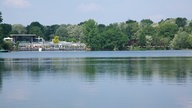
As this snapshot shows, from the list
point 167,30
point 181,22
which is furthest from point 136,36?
point 181,22

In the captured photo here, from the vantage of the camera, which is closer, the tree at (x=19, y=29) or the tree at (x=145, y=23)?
the tree at (x=145, y=23)

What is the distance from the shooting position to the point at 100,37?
509 ft

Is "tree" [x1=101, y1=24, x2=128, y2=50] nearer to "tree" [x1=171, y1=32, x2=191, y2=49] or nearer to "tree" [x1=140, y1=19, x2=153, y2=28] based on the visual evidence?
"tree" [x1=140, y1=19, x2=153, y2=28]

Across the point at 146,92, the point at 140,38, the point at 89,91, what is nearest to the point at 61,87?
the point at 89,91

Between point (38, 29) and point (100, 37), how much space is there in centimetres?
4648

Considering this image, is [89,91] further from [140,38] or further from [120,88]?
[140,38]

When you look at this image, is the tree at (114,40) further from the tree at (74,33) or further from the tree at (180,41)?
the tree at (74,33)

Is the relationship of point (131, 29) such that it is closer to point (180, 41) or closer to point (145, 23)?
point (145, 23)

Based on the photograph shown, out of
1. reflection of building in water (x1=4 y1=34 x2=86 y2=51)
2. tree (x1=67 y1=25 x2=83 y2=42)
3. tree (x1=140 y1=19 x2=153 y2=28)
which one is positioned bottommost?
reflection of building in water (x1=4 y1=34 x2=86 y2=51)

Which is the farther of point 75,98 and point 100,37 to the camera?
point 100,37

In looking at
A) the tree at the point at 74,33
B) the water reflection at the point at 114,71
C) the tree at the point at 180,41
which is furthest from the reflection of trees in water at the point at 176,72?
the tree at the point at 74,33

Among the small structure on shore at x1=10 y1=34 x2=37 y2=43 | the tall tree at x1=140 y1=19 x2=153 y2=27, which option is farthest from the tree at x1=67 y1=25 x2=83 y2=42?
the tall tree at x1=140 y1=19 x2=153 y2=27

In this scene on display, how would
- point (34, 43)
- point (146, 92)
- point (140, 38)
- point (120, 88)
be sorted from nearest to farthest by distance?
point (146, 92)
point (120, 88)
point (140, 38)
point (34, 43)

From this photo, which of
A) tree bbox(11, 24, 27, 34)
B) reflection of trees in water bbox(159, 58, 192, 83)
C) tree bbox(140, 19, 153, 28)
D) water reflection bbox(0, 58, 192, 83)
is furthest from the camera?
tree bbox(11, 24, 27, 34)
